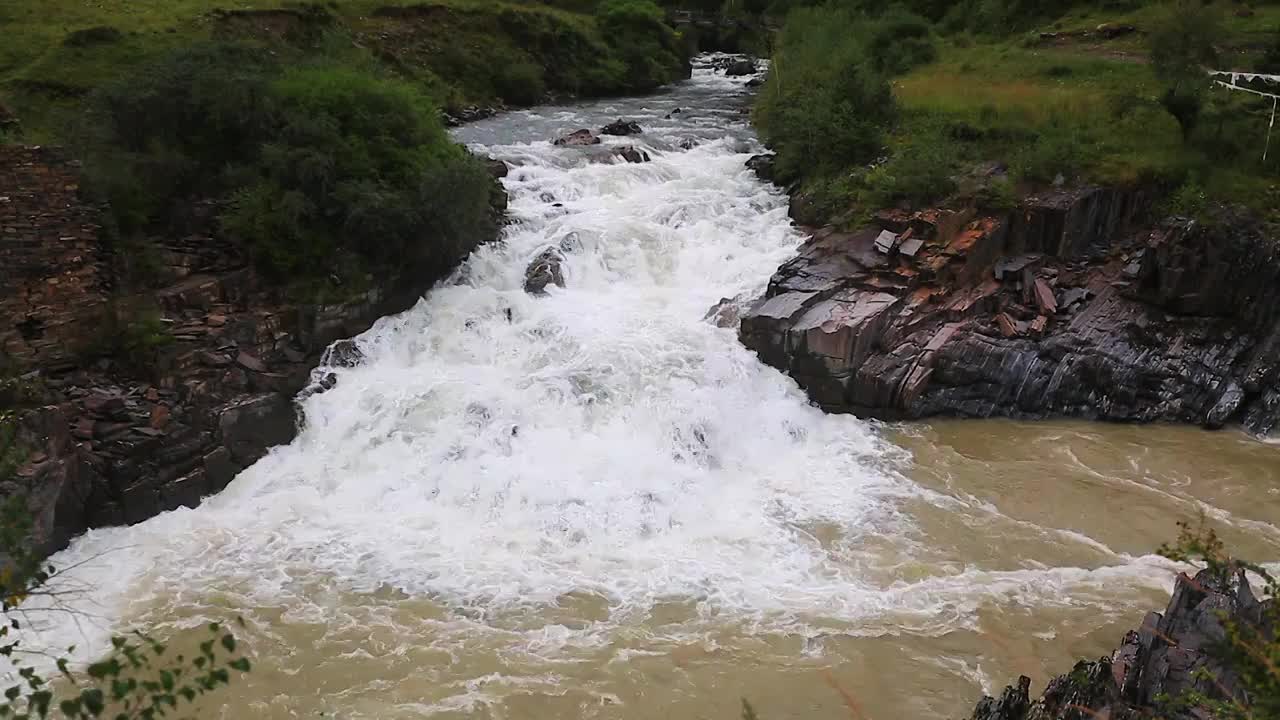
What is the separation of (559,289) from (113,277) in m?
8.25

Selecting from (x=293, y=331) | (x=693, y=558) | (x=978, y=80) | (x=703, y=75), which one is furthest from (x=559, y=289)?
(x=703, y=75)

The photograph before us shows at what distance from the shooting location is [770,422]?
16.0 m

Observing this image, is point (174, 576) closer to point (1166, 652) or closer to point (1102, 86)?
point (1166, 652)

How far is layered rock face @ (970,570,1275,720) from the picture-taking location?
7.20 meters

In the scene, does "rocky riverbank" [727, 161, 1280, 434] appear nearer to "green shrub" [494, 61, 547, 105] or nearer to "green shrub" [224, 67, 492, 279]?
"green shrub" [224, 67, 492, 279]

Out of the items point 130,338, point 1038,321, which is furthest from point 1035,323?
point 130,338

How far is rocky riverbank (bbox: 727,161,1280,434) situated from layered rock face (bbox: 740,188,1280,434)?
0.03 m

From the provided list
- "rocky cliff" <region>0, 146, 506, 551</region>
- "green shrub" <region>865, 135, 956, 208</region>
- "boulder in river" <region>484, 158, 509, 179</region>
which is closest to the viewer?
"rocky cliff" <region>0, 146, 506, 551</region>

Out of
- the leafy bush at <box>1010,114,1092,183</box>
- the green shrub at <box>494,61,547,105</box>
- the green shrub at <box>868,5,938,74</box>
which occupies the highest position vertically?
the green shrub at <box>868,5,938,74</box>

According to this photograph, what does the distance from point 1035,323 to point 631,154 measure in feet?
38.7

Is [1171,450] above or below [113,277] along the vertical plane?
below

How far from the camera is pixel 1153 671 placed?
761 cm

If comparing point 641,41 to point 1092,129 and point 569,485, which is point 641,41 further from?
point 569,485

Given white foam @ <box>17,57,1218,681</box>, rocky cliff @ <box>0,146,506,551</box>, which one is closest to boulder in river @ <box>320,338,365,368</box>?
white foam @ <box>17,57,1218,681</box>
